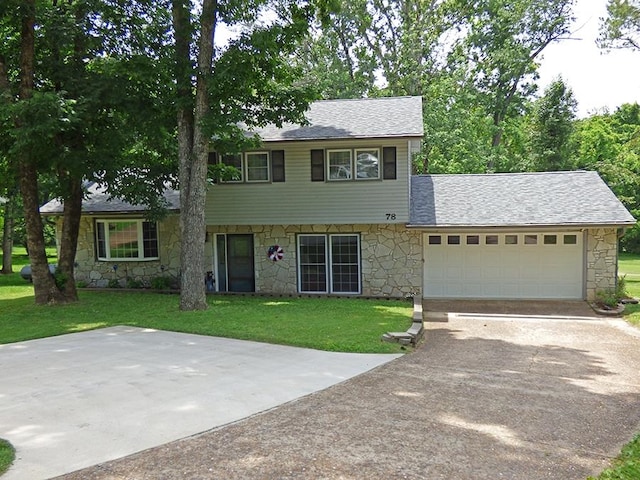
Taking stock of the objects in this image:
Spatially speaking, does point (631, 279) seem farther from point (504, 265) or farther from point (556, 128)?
point (556, 128)

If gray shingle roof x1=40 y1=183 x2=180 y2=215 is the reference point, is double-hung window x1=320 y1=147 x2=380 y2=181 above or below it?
above

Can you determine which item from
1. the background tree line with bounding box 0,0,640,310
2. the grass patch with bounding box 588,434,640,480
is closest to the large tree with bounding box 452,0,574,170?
the background tree line with bounding box 0,0,640,310

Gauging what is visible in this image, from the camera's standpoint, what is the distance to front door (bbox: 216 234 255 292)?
1525 cm

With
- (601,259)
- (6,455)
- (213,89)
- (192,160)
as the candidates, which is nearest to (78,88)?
(192,160)

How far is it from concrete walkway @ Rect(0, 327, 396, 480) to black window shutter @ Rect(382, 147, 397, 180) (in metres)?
7.07

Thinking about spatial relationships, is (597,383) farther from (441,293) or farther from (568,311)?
(441,293)

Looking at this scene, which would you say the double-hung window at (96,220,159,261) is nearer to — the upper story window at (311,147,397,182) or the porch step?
the upper story window at (311,147,397,182)

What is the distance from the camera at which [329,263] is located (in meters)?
14.6

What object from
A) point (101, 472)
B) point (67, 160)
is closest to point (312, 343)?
point (101, 472)

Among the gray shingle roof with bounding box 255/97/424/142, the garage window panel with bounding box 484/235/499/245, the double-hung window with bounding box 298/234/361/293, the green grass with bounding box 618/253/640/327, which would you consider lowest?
the green grass with bounding box 618/253/640/327

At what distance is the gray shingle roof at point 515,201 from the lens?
524 inches

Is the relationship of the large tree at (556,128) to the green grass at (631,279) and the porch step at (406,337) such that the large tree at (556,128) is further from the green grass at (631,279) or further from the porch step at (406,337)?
the porch step at (406,337)

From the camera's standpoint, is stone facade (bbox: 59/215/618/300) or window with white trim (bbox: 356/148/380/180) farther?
window with white trim (bbox: 356/148/380/180)

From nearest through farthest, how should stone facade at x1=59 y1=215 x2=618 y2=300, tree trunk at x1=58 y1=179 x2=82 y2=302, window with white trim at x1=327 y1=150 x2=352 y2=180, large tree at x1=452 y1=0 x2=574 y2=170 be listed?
tree trunk at x1=58 y1=179 x2=82 y2=302
stone facade at x1=59 y1=215 x2=618 y2=300
window with white trim at x1=327 y1=150 x2=352 y2=180
large tree at x1=452 y1=0 x2=574 y2=170
